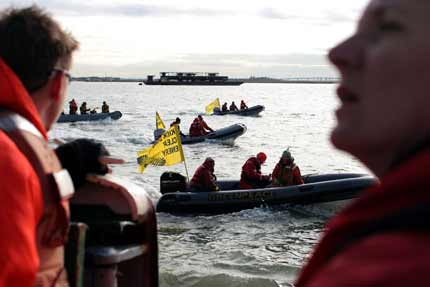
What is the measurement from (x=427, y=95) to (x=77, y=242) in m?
1.30

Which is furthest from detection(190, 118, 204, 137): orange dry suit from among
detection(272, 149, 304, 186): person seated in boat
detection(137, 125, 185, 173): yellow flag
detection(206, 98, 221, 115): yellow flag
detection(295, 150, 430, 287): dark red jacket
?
detection(295, 150, 430, 287): dark red jacket

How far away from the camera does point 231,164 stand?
23.2 metres

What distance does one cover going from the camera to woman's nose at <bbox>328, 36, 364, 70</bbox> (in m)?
0.88

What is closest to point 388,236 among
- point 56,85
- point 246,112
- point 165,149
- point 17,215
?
point 17,215

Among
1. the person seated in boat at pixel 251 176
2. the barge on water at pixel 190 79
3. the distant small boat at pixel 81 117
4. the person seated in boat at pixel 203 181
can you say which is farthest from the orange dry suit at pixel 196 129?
the barge on water at pixel 190 79

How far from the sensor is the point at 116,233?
6.64 ft

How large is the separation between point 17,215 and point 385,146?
860 millimetres

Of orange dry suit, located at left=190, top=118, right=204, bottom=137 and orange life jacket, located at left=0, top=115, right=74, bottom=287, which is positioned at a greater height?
orange life jacket, located at left=0, top=115, right=74, bottom=287

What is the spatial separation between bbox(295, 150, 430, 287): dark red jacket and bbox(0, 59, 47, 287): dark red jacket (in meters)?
0.77

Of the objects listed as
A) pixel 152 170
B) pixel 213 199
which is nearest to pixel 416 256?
pixel 213 199

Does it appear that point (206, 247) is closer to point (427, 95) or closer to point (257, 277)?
point (257, 277)

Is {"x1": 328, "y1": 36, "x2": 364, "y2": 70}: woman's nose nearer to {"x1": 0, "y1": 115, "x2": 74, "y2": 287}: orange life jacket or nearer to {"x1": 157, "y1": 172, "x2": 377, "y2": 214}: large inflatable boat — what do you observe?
{"x1": 0, "y1": 115, "x2": 74, "y2": 287}: orange life jacket

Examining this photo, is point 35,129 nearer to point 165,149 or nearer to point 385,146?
point 385,146

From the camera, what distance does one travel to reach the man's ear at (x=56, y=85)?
168 centimetres
